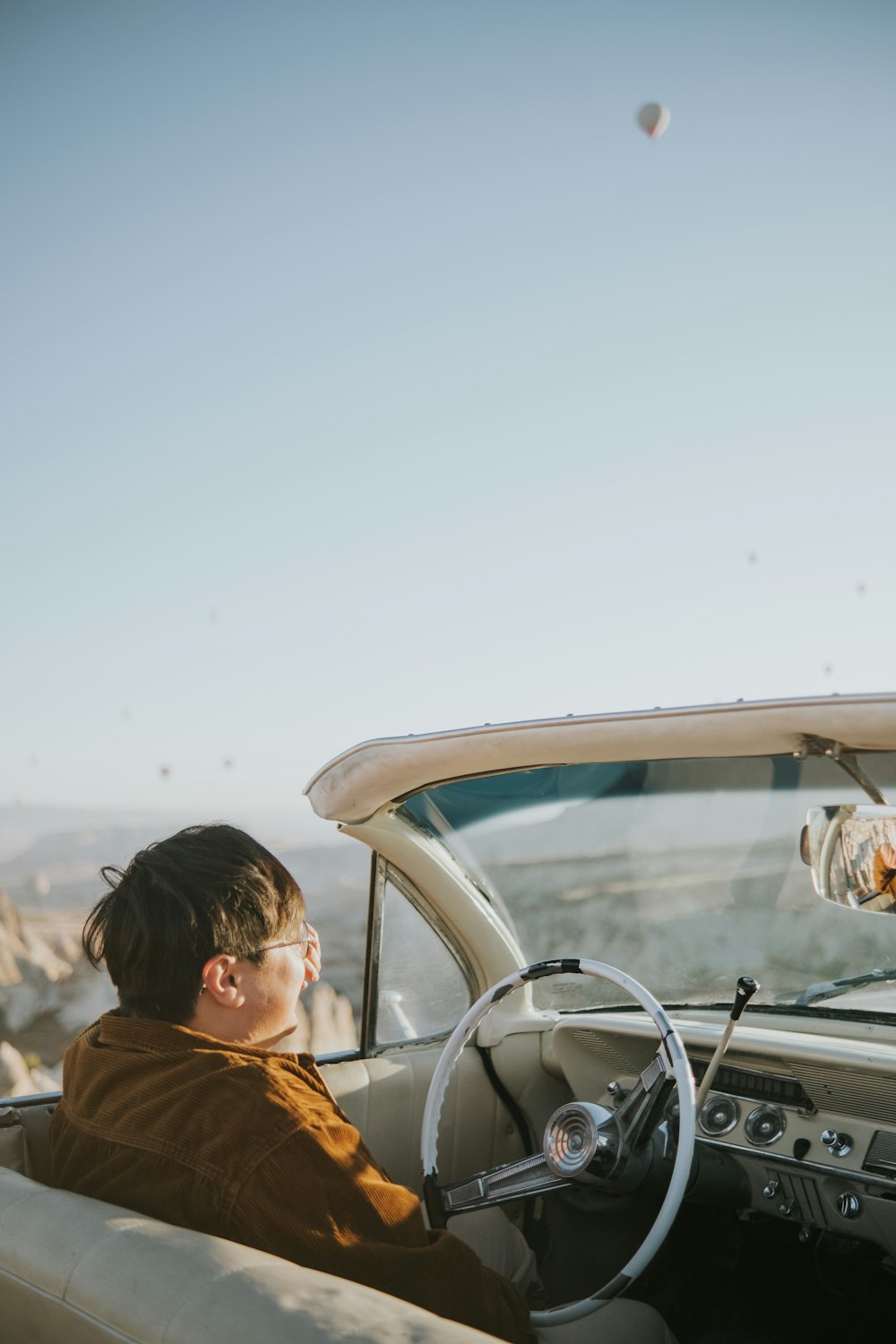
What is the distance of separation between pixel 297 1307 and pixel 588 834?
1.99m

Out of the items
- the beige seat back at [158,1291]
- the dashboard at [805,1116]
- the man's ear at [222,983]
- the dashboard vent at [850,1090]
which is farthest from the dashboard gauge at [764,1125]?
the beige seat back at [158,1291]

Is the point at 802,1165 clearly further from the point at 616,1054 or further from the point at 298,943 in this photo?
the point at 298,943

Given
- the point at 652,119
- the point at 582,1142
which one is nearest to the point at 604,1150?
the point at 582,1142

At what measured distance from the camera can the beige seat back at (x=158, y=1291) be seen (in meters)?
1.22

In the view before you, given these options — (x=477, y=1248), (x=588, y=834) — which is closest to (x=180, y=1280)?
(x=477, y=1248)

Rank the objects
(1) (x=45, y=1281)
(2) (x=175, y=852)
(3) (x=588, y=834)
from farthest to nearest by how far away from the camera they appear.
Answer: (3) (x=588, y=834) < (2) (x=175, y=852) < (1) (x=45, y=1281)

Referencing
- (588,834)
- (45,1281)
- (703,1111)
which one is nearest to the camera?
(45,1281)

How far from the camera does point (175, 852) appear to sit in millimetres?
1993

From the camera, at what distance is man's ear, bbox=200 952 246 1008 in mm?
1873

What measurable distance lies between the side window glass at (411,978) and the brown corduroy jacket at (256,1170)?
1362 millimetres

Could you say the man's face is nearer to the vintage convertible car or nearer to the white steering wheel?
Answer: the vintage convertible car

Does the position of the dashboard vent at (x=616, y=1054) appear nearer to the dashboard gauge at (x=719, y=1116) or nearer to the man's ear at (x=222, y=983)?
the dashboard gauge at (x=719, y=1116)

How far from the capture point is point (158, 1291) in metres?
1.30

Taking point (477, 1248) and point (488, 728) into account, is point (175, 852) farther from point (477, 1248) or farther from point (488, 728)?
point (477, 1248)
